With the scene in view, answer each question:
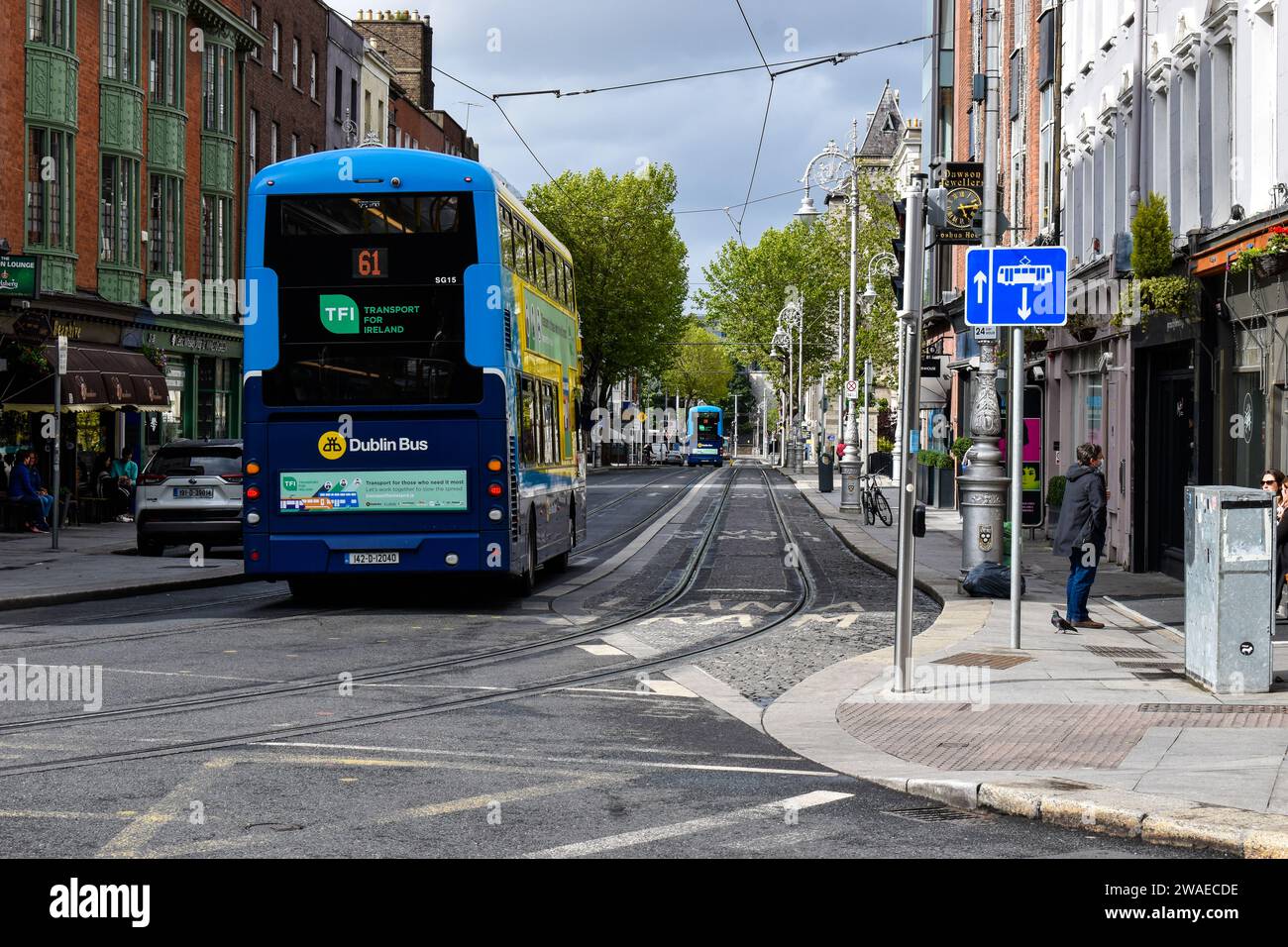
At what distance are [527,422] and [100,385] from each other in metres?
17.1

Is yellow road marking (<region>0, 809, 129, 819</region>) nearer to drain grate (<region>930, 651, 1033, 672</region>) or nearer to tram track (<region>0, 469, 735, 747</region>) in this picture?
tram track (<region>0, 469, 735, 747</region>)

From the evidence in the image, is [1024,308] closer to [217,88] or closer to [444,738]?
[444,738]

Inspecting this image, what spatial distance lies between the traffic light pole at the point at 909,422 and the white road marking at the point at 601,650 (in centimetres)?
303

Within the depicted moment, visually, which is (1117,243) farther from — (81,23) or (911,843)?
(81,23)

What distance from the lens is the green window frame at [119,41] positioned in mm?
35719

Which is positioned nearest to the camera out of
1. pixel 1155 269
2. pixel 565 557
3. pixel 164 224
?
pixel 1155 269

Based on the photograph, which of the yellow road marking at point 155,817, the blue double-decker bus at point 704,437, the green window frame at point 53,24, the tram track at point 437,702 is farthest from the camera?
the blue double-decker bus at point 704,437

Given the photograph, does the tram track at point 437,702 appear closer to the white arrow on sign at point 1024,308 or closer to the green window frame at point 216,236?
the white arrow on sign at point 1024,308

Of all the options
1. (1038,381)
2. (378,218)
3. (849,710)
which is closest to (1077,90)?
(1038,381)

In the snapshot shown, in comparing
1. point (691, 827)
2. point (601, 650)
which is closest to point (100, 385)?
point (601, 650)

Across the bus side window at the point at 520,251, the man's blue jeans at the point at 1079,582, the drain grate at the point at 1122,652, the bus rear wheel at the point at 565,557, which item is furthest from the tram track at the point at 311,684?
the bus rear wheel at the point at 565,557

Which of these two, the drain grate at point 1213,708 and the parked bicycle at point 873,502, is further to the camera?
the parked bicycle at point 873,502

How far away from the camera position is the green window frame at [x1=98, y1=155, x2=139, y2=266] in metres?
35.9

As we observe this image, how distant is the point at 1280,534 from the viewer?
15.1 meters
